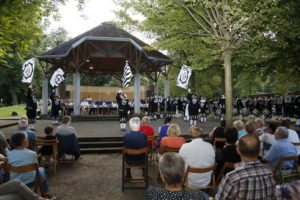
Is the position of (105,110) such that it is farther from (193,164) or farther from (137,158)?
(193,164)

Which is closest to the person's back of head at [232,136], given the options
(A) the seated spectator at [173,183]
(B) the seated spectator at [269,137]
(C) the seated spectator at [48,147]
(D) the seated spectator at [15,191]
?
(B) the seated spectator at [269,137]

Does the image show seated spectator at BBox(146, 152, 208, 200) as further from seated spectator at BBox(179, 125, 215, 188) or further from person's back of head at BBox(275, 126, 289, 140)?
person's back of head at BBox(275, 126, 289, 140)

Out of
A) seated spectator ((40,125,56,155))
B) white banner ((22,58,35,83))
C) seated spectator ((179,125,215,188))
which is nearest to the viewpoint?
seated spectator ((179,125,215,188))

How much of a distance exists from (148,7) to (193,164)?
319 inches

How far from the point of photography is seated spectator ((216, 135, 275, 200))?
2.31 m

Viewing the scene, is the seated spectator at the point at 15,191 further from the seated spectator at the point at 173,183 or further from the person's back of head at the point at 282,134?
the person's back of head at the point at 282,134

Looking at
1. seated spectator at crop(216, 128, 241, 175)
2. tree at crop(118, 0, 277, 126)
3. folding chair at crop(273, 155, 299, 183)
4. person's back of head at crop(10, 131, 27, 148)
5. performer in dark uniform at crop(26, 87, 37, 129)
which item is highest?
tree at crop(118, 0, 277, 126)

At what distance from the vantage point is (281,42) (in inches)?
410

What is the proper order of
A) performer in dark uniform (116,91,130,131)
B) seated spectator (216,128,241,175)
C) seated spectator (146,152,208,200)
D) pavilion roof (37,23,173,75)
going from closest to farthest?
1. seated spectator (146,152,208,200)
2. seated spectator (216,128,241,175)
3. performer in dark uniform (116,91,130,131)
4. pavilion roof (37,23,173,75)

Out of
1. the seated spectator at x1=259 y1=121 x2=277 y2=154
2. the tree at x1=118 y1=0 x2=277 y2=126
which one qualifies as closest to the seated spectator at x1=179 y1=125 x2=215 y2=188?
the seated spectator at x1=259 y1=121 x2=277 y2=154

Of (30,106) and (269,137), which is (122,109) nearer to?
(30,106)

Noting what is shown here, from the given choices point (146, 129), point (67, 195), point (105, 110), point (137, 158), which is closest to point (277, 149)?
point (137, 158)

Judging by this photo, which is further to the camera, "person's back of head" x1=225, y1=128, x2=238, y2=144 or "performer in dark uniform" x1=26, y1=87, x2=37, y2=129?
"performer in dark uniform" x1=26, y1=87, x2=37, y2=129

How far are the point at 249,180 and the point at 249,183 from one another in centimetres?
3
